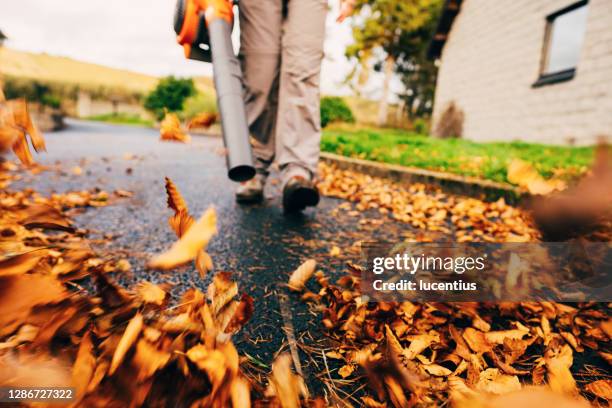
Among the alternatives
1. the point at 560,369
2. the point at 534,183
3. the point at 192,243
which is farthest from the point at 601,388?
the point at 534,183

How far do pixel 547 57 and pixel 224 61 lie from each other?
812 cm

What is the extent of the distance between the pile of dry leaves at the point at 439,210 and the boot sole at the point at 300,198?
0.49 m

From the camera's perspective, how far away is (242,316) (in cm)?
79

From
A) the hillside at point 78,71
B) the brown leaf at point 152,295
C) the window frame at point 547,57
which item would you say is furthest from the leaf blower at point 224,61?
the hillside at point 78,71

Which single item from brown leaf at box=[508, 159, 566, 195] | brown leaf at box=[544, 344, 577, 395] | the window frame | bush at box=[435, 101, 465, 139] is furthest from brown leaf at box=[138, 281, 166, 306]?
bush at box=[435, 101, 465, 139]

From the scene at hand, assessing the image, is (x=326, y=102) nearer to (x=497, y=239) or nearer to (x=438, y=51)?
(x=438, y=51)

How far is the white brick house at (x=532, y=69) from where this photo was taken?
5.76m

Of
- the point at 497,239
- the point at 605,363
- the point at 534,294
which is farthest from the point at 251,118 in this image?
the point at 605,363

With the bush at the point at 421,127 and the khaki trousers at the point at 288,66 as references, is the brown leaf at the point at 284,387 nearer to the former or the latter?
the khaki trousers at the point at 288,66

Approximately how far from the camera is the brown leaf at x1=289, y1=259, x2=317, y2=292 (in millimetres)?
1130

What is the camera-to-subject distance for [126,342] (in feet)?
1.81

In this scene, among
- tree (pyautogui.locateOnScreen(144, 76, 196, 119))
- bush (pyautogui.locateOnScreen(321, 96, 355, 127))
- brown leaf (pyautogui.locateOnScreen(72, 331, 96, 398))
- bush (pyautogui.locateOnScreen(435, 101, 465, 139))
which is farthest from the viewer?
tree (pyautogui.locateOnScreen(144, 76, 196, 119))

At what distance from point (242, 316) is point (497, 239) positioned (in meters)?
1.45

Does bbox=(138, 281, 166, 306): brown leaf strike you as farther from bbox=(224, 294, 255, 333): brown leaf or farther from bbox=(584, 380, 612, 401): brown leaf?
bbox=(584, 380, 612, 401): brown leaf
